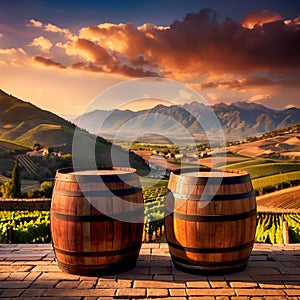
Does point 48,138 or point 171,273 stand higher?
point 48,138

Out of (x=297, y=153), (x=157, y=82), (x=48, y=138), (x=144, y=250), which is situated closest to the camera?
(x=144, y=250)

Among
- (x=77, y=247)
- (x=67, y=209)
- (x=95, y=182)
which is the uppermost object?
(x=95, y=182)

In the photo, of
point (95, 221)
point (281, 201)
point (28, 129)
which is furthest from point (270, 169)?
point (28, 129)

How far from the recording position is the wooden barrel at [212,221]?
3342 mm

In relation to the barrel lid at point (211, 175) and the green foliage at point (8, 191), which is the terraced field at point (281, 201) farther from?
the green foliage at point (8, 191)

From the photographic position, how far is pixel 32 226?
6574 mm

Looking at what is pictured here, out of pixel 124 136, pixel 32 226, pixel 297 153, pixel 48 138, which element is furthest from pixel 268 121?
pixel 48 138

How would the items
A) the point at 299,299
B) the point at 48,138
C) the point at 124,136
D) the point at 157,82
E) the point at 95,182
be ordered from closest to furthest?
the point at 299,299 < the point at 95,182 < the point at 157,82 < the point at 124,136 < the point at 48,138

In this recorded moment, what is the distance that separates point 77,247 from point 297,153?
9246mm

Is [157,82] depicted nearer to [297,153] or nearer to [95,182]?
[95,182]

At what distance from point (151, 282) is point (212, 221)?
0.73m

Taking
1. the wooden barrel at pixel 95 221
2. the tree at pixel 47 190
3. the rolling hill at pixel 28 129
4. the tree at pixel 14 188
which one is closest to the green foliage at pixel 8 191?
the tree at pixel 14 188

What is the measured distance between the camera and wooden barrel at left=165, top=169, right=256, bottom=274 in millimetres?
3342

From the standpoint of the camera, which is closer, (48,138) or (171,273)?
(171,273)
